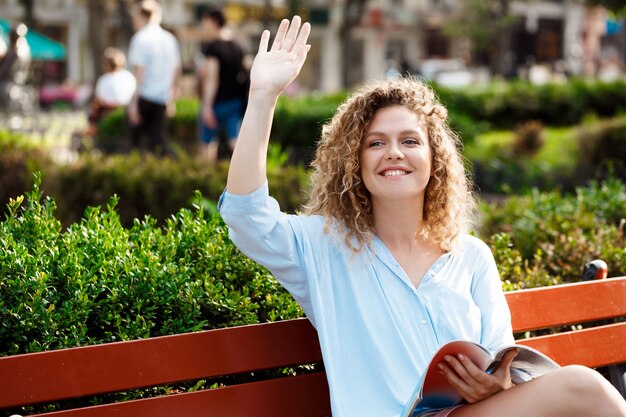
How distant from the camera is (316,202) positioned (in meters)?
3.33

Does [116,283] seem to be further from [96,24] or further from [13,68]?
[96,24]

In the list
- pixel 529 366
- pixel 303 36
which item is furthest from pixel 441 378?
pixel 303 36

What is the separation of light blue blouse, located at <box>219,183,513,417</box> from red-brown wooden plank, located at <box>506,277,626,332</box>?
26cm

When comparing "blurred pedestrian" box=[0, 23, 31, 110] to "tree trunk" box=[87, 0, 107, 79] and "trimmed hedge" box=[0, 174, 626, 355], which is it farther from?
"trimmed hedge" box=[0, 174, 626, 355]

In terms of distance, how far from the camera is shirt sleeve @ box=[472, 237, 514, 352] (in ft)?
10.4

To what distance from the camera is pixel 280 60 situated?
3.01 metres

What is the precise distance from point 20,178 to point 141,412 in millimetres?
6501

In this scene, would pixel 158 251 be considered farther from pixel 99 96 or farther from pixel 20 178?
pixel 99 96

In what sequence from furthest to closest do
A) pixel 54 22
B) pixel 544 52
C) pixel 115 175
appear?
pixel 544 52
pixel 54 22
pixel 115 175

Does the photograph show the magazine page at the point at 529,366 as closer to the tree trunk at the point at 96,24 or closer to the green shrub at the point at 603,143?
the green shrub at the point at 603,143

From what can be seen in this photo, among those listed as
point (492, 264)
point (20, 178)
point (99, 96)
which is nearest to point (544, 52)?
point (99, 96)

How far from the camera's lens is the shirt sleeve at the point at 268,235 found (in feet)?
9.64

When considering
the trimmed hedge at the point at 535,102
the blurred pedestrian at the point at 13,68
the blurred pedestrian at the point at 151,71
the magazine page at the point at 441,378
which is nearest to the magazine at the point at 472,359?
the magazine page at the point at 441,378

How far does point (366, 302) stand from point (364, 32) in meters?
50.5
